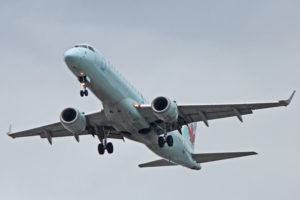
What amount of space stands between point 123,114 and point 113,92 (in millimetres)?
1866

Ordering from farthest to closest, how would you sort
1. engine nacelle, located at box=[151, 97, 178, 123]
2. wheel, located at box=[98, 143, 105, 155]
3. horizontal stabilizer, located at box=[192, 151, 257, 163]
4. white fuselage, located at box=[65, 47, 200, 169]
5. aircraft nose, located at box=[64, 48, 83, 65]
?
horizontal stabilizer, located at box=[192, 151, 257, 163], wheel, located at box=[98, 143, 105, 155], engine nacelle, located at box=[151, 97, 178, 123], white fuselage, located at box=[65, 47, 200, 169], aircraft nose, located at box=[64, 48, 83, 65]

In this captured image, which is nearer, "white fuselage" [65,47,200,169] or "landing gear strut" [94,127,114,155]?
"white fuselage" [65,47,200,169]

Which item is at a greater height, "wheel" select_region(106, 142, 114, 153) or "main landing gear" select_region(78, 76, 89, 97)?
"main landing gear" select_region(78, 76, 89, 97)

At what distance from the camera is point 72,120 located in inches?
1729

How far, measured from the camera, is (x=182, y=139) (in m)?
→ 51.8

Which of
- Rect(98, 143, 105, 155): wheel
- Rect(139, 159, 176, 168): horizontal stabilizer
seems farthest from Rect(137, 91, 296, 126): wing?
Rect(139, 159, 176, 168): horizontal stabilizer

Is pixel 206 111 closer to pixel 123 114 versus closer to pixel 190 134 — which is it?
pixel 123 114

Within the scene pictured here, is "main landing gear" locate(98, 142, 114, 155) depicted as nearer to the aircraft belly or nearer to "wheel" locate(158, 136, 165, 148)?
the aircraft belly

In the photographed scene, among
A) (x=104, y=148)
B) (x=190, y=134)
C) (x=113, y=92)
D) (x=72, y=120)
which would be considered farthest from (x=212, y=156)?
(x=113, y=92)

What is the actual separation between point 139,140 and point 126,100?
5.13 m

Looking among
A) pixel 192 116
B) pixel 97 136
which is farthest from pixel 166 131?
pixel 97 136

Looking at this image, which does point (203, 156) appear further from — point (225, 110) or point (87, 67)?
point (87, 67)

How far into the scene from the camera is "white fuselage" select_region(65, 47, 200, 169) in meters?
39.6

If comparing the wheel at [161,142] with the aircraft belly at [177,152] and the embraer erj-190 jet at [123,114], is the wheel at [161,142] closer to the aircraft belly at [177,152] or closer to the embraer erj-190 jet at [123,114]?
the embraer erj-190 jet at [123,114]
